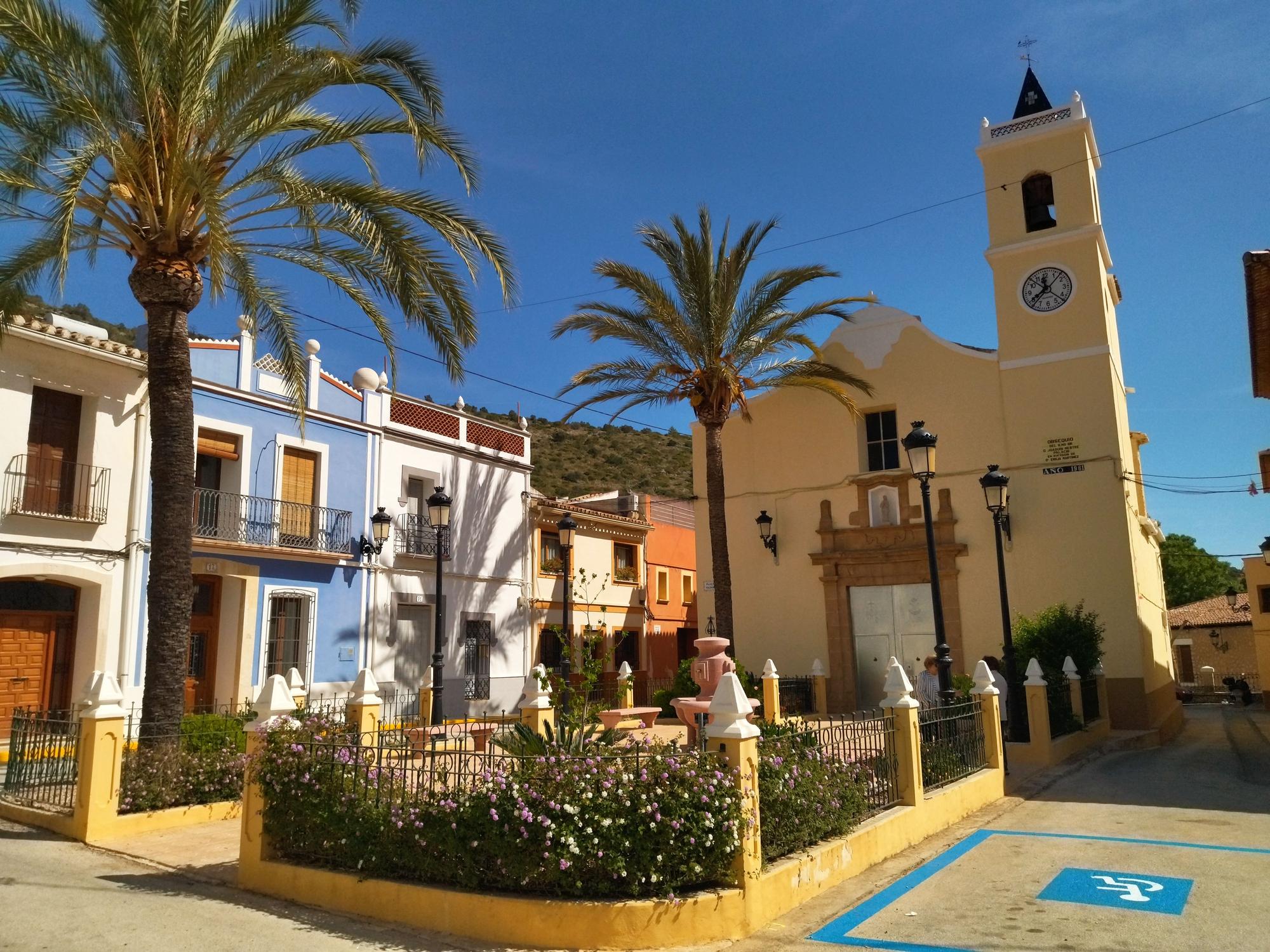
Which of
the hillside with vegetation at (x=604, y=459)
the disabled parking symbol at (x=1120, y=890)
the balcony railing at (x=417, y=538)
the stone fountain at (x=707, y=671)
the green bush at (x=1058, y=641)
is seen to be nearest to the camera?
the disabled parking symbol at (x=1120, y=890)

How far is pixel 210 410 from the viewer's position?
17.3m

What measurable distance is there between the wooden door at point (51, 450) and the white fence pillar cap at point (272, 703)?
942 centimetres

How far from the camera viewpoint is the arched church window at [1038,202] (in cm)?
2080

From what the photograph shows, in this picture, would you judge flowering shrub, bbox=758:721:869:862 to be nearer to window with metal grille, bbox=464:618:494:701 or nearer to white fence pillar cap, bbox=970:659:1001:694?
white fence pillar cap, bbox=970:659:1001:694

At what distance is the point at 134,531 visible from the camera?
15.6 m

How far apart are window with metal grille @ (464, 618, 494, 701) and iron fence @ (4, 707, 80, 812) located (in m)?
12.9

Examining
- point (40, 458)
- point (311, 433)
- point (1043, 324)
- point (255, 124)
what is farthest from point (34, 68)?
point (1043, 324)

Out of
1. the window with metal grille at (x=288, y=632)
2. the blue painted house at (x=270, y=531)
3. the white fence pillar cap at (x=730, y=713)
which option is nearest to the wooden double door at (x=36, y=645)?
the blue painted house at (x=270, y=531)

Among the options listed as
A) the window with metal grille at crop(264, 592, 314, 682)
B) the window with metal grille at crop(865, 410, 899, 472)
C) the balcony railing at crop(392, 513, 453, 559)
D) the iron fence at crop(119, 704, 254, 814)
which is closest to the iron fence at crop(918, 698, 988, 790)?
the iron fence at crop(119, 704, 254, 814)

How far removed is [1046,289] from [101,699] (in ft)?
62.2

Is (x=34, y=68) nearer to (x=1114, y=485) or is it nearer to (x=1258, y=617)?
(x=1114, y=485)

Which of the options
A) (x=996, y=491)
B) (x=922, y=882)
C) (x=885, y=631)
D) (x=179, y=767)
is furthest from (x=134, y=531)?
(x=885, y=631)

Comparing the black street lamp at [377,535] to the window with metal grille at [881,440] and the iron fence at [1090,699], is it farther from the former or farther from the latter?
the iron fence at [1090,699]

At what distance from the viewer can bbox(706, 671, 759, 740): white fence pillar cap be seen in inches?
243
